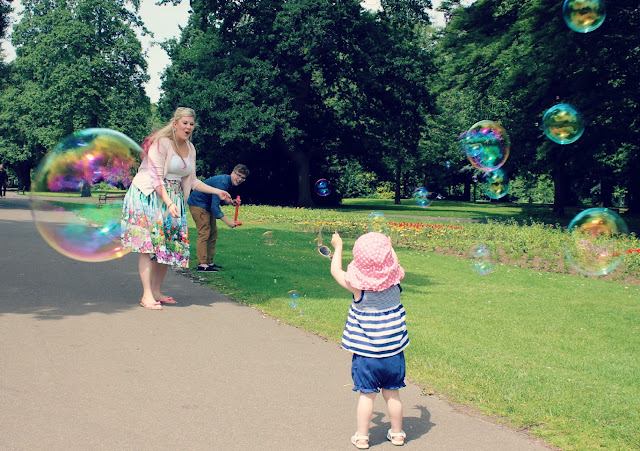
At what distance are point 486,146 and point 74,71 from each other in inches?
1476

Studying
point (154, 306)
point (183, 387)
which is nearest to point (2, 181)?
point (154, 306)

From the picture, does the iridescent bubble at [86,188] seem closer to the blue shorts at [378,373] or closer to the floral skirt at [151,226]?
the floral skirt at [151,226]

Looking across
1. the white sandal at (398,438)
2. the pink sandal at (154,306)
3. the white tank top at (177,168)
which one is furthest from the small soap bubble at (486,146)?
the white sandal at (398,438)

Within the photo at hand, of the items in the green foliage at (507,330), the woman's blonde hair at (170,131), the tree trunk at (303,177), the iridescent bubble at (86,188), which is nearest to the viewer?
the green foliage at (507,330)

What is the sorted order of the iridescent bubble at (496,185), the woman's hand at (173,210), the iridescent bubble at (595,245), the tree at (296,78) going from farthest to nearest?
1. the tree at (296,78)
2. the iridescent bubble at (496,185)
3. the iridescent bubble at (595,245)
4. the woman's hand at (173,210)

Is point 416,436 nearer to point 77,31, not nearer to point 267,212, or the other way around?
point 267,212

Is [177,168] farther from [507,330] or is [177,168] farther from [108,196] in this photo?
[507,330]

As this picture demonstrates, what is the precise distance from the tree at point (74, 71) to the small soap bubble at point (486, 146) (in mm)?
36801

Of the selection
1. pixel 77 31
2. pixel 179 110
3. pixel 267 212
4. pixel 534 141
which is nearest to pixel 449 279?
pixel 179 110

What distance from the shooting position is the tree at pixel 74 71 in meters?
44.8

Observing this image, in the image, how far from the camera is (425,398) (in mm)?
4852

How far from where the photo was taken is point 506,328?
7.34 metres

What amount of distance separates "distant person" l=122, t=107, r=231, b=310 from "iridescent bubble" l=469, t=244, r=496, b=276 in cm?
606

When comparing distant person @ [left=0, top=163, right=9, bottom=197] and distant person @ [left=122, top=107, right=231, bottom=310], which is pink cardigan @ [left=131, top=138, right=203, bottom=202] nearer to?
distant person @ [left=122, top=107, right=231, bottom=310]
